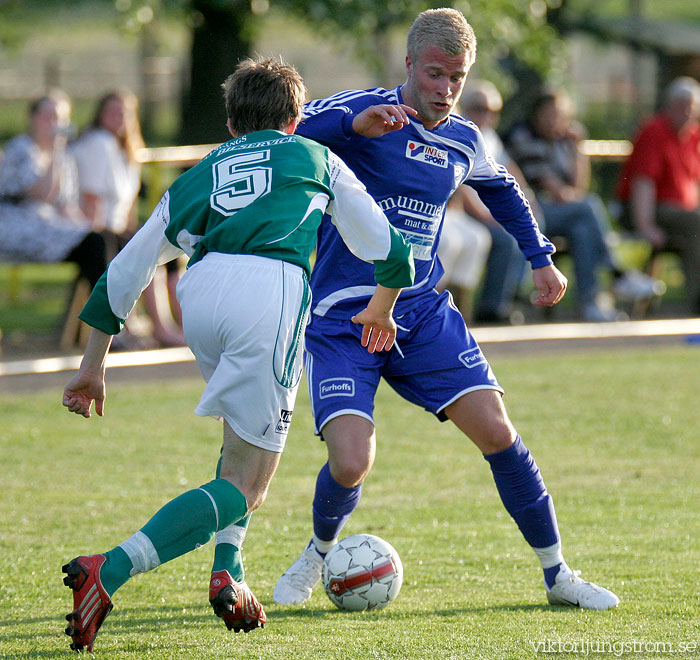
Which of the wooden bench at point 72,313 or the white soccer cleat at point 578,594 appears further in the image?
the wooden bench at point 72,313

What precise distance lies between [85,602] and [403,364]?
1.64 metres

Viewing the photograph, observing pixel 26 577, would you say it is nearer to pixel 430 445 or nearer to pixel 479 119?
pixel 430 445

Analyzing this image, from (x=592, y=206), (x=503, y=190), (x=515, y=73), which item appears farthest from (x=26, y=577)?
(x=515, y=73)

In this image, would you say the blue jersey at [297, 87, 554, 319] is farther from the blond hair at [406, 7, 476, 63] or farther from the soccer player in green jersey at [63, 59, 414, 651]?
the soccer player in green jersey at [63, 59, 414, 651]

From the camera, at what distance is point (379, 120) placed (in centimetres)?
424

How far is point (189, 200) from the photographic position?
3.77m

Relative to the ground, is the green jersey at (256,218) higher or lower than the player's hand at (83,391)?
higher

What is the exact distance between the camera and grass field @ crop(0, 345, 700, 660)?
408 cm

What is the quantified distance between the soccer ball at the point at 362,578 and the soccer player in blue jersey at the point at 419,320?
0.19 metres

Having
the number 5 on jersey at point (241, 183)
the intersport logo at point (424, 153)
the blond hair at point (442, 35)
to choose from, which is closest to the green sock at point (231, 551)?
the number 5 on jersey at point (241, 183)

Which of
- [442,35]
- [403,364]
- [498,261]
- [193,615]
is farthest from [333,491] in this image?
[498,261]

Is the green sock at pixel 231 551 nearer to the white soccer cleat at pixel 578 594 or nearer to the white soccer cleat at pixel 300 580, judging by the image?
the white soccer cleat at pixel 300 580

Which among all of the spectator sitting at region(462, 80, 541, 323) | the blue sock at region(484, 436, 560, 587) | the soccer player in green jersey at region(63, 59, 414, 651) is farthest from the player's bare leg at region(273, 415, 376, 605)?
the spectator sitting at region(462, 80, 541, 323)

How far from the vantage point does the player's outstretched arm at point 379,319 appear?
394 cm
